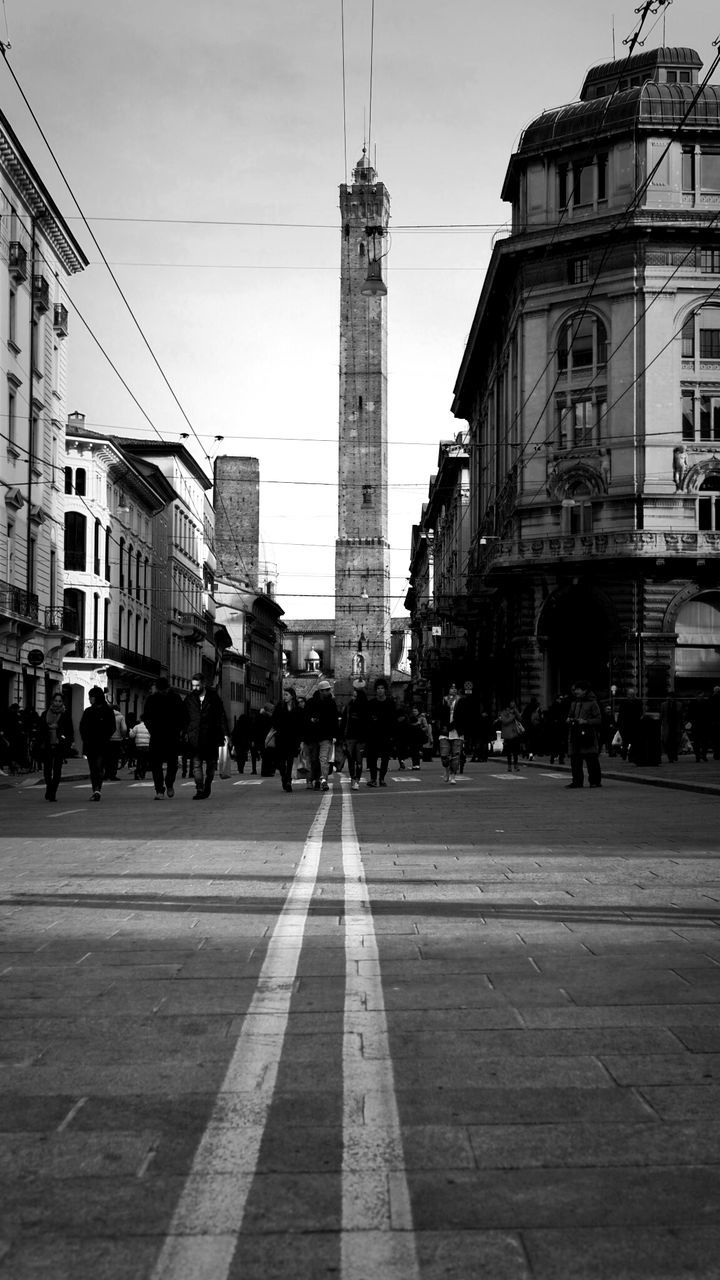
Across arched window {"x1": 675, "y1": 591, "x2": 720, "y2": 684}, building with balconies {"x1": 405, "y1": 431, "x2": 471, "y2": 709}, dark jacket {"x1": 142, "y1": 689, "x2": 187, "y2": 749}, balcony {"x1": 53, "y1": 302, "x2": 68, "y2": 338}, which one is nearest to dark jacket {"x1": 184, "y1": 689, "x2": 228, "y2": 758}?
dark jacket {"x1": 142, "y1": 689, "x2": 187, "y2": 749}

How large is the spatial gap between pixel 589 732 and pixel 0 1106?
58.8 feet

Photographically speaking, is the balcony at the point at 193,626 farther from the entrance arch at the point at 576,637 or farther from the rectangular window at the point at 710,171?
the rectangular window at the point at 710,171

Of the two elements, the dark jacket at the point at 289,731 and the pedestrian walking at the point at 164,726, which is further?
the dark jacket at the point at 289,731

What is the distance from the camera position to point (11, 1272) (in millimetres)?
2711

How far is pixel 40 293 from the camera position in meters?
44.9

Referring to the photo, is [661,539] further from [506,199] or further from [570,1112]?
[570,1112]

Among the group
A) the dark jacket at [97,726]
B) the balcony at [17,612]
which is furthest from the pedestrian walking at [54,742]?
the balcony at [17,612]

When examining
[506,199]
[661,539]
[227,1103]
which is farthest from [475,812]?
[506,199]

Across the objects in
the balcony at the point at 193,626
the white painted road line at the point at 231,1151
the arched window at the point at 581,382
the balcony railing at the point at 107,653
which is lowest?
the white painted road line at the point at 231,1151

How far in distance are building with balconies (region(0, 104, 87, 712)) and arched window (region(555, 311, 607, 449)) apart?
1686 cm

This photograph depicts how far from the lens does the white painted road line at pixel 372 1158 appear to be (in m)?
2.79

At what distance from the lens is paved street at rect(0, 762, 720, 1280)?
2.88 meters

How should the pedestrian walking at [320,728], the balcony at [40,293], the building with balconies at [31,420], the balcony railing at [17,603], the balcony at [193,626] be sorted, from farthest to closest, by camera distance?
the balcony at [193,626], the balcony at [40,293], the building with balconies at [31,420], the balcony railing at [17,603], the pedestrian walking at [320,728]

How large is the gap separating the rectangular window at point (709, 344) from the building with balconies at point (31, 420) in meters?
20.9
